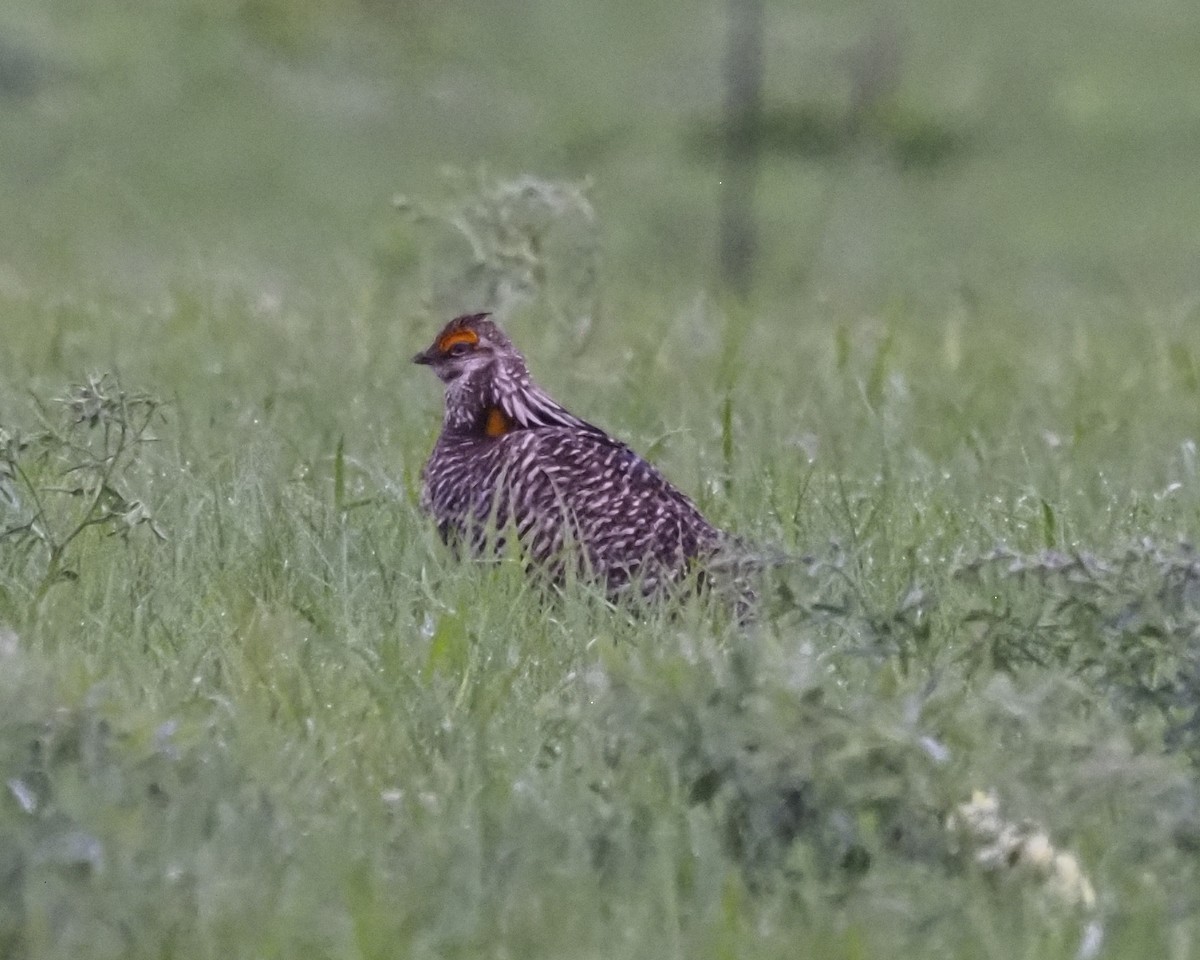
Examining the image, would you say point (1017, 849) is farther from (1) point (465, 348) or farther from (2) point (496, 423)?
(1) point (465, 348)

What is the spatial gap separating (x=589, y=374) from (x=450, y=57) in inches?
465

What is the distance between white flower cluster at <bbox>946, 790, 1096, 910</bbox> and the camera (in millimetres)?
3430

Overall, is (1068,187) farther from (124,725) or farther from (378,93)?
(124,725)

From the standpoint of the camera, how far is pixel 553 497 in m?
5.35

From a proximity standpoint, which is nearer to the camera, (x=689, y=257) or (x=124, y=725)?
(x=124, y=725)

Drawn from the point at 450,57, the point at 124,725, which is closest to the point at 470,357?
the point at 124,725

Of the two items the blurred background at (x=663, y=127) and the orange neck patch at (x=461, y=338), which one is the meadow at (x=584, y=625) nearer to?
the orange neck patch at (x=461, y=338)

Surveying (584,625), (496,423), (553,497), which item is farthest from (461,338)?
(584,625)

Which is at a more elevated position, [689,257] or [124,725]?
[124,725]

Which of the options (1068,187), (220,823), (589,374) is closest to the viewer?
(220,823)

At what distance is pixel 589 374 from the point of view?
7.50 meters

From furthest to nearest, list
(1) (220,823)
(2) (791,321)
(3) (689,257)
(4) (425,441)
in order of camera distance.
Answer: (3) (689,257), (2) (791,321), (4) (425,441), (1) (220,823)

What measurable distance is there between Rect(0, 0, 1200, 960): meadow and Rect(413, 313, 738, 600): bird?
0.38ft

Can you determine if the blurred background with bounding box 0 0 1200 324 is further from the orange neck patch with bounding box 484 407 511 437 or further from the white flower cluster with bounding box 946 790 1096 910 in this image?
the white flower cluster with bounding box 946 790 1096 910
